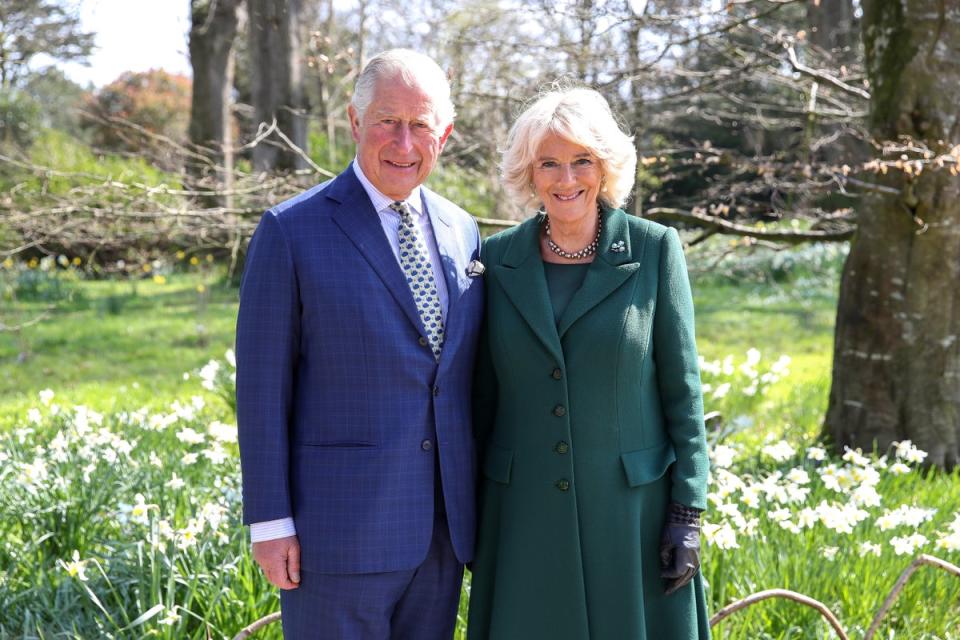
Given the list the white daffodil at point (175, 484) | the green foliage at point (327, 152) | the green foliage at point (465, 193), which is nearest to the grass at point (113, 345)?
the green foliage at point (327, 152)

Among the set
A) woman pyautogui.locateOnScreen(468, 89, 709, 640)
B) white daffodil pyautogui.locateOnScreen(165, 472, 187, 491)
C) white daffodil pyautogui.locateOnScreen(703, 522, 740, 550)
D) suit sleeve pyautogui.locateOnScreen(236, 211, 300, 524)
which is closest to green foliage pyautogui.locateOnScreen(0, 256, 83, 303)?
white daffodil pyautogui.locateOnScreen(165, 472, 187, 491)

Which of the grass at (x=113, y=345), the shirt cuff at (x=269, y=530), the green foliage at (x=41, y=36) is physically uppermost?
the green foliage at (x=41, y=36)

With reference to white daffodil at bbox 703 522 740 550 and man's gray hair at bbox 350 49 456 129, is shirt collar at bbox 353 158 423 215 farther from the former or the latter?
white daffodil at bbox 703 522 740 550

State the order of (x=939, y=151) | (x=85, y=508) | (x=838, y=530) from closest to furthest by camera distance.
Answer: (x=838, y=530)
(x=85, y=508)
(x=939, y=151)

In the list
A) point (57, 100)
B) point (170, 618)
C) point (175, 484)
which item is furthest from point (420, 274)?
point (57, 100)

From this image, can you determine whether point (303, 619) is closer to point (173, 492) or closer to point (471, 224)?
point (471, 224)

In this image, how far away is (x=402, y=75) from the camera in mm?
2096

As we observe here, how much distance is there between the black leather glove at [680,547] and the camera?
85.4 inches

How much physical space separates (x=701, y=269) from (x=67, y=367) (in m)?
5.75

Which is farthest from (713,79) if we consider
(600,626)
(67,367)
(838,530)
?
(67,367)

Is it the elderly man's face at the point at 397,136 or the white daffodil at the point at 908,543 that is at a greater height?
the elderly man's face at the point at 397,136

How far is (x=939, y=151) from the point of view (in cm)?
438

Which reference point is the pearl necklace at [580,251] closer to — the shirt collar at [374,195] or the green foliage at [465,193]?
the shirt collar at [374,195]

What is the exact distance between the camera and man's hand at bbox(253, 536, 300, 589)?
2057 mm
